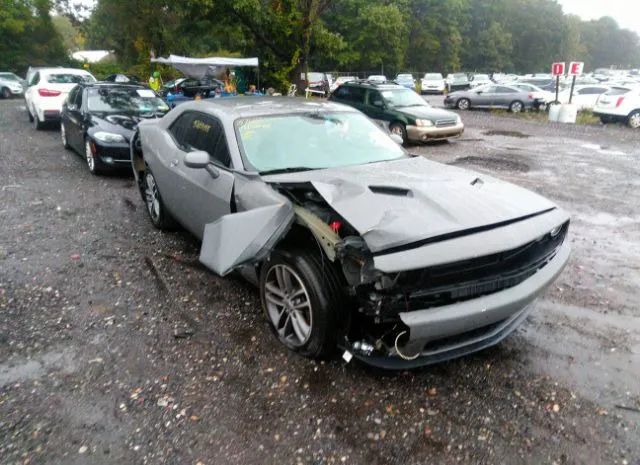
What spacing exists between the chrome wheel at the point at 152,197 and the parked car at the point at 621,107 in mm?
16867

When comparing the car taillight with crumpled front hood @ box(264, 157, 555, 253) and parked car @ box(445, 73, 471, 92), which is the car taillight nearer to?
crumpled front hood @ box(264, 157, 555, 253)

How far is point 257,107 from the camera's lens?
432cm

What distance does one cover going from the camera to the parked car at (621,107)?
1616 centimetres

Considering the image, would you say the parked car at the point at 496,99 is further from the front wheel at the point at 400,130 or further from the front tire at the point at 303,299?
the front tire at the point at 303,299

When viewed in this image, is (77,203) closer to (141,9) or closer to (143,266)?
(143,266)

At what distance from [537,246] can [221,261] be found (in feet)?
6.52

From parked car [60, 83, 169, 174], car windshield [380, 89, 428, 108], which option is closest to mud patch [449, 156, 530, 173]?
car windshield [380, 89, 428, 108]

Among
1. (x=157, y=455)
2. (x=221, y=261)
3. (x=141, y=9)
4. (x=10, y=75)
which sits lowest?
(x=157, y=455)

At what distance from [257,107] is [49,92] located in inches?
422

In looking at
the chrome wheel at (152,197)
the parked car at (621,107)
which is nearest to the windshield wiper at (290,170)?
the chrome wheel at (152,197)

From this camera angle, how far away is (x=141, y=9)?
30.5m

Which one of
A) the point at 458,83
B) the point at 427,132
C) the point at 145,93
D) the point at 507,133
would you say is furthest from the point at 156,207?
the point at 458,83

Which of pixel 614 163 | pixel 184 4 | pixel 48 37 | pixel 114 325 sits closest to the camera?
pixel 114 325

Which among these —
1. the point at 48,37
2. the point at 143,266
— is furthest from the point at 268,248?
the point at 48,37
